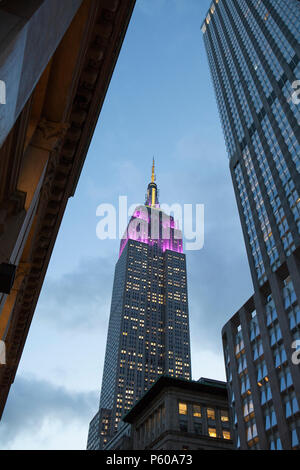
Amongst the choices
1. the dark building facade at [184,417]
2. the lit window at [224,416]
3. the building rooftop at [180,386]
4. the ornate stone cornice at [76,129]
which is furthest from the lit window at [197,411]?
the ornate stone cornice at [76,129]

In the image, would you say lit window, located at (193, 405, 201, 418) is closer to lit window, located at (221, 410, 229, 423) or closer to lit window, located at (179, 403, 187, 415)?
lit window, located at (179, 403, 187, 415)

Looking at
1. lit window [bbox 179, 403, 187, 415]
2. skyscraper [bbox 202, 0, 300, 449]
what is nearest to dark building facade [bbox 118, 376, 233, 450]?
lit window [bbox 179, 403, 187, 415]

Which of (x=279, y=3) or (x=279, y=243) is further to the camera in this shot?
(x=279, y=3)

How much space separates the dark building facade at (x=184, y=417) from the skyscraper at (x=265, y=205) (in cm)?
1639

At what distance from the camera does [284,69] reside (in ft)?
262

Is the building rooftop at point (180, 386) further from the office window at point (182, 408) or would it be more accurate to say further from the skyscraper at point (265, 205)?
the skyscraper at point (265, 205)

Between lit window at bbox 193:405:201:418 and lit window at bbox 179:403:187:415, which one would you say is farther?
lit window at bbox 193:405:201:418

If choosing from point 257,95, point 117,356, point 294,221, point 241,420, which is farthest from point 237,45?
point 117,356

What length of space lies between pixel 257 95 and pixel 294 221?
141 ft

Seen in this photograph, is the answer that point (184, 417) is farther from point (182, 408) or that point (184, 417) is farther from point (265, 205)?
point (265, 205)

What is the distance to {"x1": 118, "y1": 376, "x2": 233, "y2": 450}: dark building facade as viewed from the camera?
234ft

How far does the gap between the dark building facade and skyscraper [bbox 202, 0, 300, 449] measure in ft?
53.8

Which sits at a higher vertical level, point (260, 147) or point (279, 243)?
point (260, 147)
